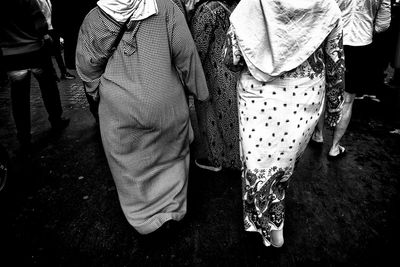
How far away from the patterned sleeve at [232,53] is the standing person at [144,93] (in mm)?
402

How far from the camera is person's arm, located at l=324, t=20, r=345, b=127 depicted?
5.93 ft

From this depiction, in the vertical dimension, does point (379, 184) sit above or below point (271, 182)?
below

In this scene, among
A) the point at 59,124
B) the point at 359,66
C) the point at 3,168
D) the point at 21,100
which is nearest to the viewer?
the point at 3,168

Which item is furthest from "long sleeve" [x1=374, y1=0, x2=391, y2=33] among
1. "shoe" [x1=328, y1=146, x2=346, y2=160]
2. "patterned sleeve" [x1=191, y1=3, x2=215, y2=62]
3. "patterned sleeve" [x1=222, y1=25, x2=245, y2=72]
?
"patterned sleeve" [x1=222, y1=25, x2=245, y2=72]

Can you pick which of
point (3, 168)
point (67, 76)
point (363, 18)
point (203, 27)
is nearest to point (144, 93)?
point (203, 27)

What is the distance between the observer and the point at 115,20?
6.65 feet

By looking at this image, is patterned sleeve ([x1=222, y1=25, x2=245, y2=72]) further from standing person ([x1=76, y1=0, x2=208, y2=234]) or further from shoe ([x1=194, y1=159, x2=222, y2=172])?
shoe ([x1=194, y1=159, x2=222, y2=172])

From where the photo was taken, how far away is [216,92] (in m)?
2.88

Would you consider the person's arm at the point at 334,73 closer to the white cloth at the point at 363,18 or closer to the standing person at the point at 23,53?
the white cloth at the point at 363,18

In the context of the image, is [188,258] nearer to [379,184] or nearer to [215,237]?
[215,237]

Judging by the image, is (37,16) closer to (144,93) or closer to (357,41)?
(144,93)

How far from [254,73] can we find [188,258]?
4.78 feet

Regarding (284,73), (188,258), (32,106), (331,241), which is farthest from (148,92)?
(32,106)

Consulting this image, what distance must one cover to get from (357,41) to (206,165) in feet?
7.24
